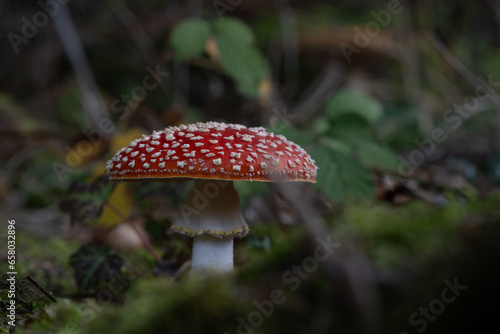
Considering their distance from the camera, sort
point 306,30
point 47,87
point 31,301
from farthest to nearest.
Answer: point 47,87 < point 306,30 < point 31,301

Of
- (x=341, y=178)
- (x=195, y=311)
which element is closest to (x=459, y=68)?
(x=341, y=178)

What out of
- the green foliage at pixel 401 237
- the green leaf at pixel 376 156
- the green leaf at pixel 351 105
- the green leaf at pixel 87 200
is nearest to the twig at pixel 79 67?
the green leaf at pixel 351 105

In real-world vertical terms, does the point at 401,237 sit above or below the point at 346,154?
below

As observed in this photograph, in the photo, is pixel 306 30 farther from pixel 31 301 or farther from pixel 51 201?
pixel 31 301

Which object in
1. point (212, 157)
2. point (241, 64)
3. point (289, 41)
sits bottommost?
point (212, 157)

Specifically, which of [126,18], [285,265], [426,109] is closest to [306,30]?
[426,109]

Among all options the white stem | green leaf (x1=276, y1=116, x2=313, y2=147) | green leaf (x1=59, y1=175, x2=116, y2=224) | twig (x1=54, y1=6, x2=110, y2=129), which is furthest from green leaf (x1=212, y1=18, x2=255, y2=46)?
twig (x1=54, y1=6, x2=110, y2=129)

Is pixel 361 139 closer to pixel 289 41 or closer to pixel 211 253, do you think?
pixel 211 253
